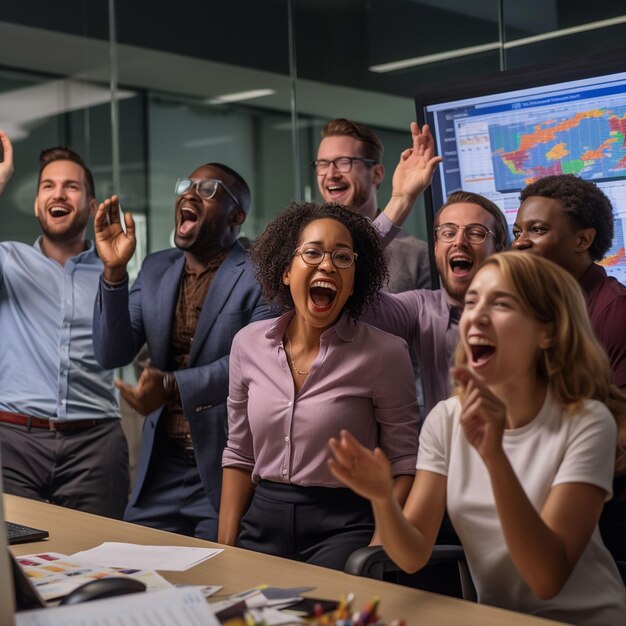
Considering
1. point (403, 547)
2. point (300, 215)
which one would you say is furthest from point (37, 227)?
point (403, 547)

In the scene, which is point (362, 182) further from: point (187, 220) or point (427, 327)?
point (427, 327)

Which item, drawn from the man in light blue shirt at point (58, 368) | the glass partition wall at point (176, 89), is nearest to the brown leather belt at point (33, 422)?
the man in light blue shirt at point (58, 368)

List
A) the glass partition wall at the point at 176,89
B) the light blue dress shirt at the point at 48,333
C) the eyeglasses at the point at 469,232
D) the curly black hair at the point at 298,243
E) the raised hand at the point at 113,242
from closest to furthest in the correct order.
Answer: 1. the curly black hair at the point at 298,243
2. the eyeglasses at the point at 469,232
3. the raised hand at the point at 113,242
4. the light blue dress shirt at the point at 48,333
5. the glass partition wall at the point at 176,89

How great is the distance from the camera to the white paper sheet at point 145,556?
2070 mm

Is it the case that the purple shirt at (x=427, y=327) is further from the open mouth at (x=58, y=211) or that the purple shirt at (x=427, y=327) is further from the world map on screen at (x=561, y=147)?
the open mouth at (x=58, y=211)

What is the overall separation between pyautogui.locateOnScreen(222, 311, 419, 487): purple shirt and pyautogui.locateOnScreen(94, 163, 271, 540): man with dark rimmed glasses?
495 millimetres

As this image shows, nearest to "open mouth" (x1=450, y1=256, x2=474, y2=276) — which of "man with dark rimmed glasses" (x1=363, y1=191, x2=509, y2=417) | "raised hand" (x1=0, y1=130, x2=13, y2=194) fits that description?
"man with dark rimmed glasses" (x1=363, y1=191, x2=509, y2=417)

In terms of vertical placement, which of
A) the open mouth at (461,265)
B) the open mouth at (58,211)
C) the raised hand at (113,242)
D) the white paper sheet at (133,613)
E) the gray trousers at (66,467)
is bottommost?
the white paper sheet at (133,613)

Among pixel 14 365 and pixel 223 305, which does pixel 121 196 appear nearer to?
pixel 14 365

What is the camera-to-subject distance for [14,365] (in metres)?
3.87

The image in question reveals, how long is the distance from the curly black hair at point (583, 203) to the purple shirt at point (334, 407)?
58 centimetres

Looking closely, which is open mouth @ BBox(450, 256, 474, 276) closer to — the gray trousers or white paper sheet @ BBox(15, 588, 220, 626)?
white paper sheet @ BBox(15, 588, 220, 626)

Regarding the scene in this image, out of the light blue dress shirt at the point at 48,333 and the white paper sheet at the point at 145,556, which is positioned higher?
the light blue dress shirt at the point at 48,333

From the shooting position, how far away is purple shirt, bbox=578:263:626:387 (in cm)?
255
